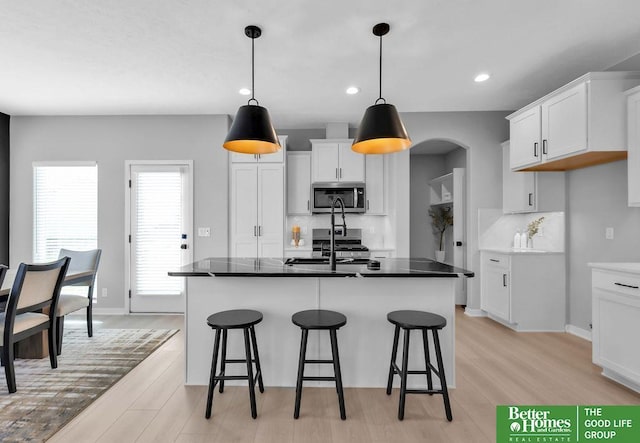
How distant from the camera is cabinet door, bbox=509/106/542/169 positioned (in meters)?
3.48

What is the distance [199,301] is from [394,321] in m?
1.42

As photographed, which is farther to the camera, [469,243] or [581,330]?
[469,243]

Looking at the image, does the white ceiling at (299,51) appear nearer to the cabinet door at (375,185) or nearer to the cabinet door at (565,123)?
the cabinet door at (565,123)

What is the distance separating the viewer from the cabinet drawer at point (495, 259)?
12.7 ft

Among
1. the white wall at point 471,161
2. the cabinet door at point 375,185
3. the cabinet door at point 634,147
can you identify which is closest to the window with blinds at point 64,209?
the cabinet door at point 375,185

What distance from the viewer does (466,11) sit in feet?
7.88

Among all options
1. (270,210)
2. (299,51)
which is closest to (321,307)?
(299,51)

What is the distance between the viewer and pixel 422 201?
250 inches

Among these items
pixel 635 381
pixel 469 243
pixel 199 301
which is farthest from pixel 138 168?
pixel 635 381

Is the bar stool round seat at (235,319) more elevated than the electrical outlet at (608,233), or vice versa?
the electrical outlet at (608,233)

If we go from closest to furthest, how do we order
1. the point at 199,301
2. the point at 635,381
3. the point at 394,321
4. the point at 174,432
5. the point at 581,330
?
1. the point at 174,432
2. the point at 394,321
3. the point at 635,381
4. the point at 199,301
5. the point at 581,330

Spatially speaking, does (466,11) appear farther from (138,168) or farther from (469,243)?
(138,168)

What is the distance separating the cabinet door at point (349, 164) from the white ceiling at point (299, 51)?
0.60 meters

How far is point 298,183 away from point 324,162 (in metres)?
0.48
